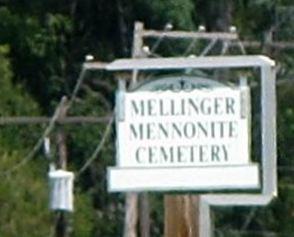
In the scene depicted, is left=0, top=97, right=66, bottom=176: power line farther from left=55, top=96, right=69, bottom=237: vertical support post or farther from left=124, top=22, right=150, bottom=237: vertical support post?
left=124, top=22, right=150, bottom=237: vertical support post

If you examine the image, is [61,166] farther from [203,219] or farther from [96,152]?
[203,219]

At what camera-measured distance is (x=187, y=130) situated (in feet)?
31.3

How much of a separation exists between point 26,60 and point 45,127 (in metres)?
2.44

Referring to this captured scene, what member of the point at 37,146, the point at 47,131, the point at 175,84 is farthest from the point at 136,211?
the point at 175,84

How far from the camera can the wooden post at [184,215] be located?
9.66 m

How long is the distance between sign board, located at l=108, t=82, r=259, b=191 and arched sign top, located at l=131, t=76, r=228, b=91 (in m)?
0.09

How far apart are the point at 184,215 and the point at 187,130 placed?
1.47 feet

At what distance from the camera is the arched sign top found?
9.72 m

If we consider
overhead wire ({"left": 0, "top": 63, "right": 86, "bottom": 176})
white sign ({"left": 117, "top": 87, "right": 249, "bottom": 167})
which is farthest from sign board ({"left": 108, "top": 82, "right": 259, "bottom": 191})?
overhead wire ({"left": 0, "top": 63, "right": 86, "bottom": 176})

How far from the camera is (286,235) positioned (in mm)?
23000

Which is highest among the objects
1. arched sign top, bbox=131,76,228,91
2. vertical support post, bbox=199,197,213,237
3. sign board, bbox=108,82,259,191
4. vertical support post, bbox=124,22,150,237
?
arched sign top, bbox=131,76,228,91

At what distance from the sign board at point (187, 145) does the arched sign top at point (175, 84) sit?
0.30 ft

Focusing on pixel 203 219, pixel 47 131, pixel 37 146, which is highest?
pixel 203 219

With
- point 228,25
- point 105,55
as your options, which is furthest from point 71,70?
point 228,25
